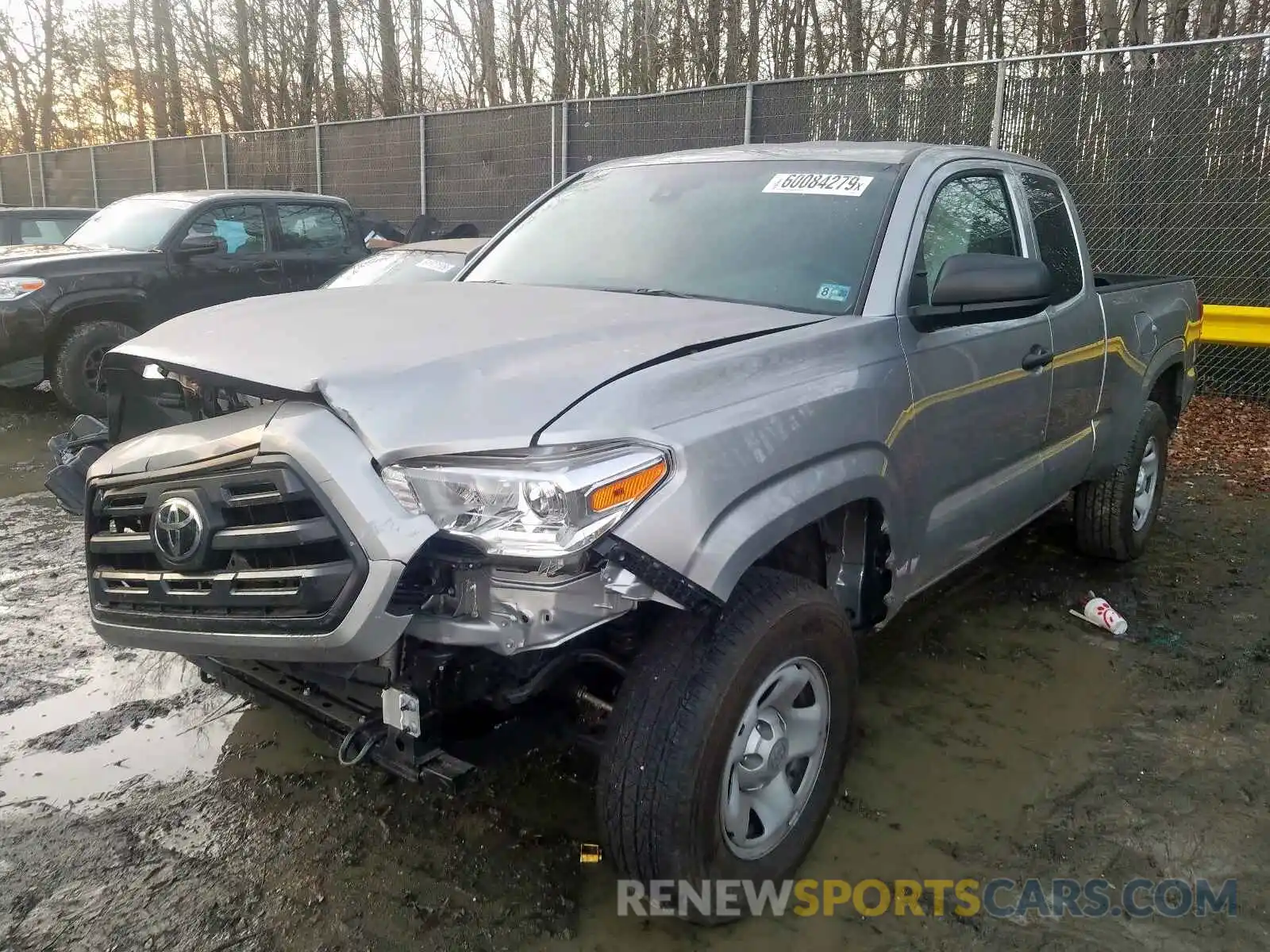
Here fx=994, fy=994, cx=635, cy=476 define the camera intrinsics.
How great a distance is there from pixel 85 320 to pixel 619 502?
24.1 feet

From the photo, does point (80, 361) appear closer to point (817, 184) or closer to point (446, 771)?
point (817, 184)

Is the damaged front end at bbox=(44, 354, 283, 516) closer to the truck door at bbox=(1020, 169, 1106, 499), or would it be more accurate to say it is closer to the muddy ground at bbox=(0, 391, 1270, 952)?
the muddy ground at bbox=(0, 391, 1270, 952)

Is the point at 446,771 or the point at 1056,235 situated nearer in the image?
the point at 446,771

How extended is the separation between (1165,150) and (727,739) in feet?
26.7

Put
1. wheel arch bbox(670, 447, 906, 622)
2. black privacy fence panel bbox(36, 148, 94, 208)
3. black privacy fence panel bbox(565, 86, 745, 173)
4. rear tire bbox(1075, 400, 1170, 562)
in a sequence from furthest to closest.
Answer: black privacy fence panel bbox(36, 148, 94, 208) < black privacy fence panel bbox(565, 86, 745, 173) < rear tire bbox(1075, 400, 1170, 562) < wheel arch bbox(670, 447, 906, 622)

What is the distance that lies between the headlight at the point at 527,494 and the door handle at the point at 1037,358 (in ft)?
6.87

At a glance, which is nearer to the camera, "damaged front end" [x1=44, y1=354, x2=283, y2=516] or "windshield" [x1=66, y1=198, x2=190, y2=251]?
"damaged front end" [x1=44, y1=354, x2=283, y2=516]

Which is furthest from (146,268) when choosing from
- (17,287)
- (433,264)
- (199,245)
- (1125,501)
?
(1125,501)

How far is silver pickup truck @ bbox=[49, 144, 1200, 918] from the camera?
6.84ft

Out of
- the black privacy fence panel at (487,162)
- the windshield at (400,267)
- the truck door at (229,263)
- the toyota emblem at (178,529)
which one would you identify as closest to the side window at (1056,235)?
the toyota emblem at (178,529)

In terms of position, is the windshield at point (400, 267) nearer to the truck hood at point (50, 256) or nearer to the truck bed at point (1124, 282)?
the truck hood at point (50, 256)

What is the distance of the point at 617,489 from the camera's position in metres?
2.09

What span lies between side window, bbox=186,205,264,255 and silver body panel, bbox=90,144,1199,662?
20.4 feet

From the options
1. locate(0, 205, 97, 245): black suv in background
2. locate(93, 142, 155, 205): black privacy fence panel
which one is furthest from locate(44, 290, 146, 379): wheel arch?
locate(93, 142, 155, 205): black privacy fence panel
